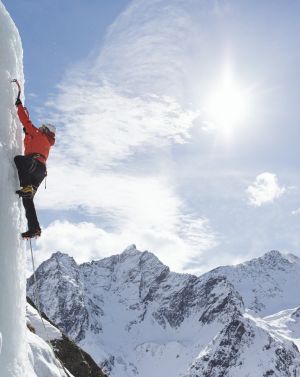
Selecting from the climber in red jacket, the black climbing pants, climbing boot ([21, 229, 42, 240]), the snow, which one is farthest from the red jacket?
climbing boot ([21, 229, 42, 240])

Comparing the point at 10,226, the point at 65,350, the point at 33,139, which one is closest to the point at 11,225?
the point at 10,226

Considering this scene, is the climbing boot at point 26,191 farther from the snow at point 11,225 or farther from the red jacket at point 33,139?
the red jacket at point 33,139

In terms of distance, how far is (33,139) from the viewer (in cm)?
966

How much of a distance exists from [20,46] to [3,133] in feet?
6.52

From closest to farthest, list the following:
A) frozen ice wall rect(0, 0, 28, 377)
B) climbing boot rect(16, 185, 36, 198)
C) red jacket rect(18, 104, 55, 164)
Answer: frozen ice wall rect(0, 0, 28, 377), climbing boot rect(16, 185, 36, 198), red jacket rect(18, 104, 55, 164)

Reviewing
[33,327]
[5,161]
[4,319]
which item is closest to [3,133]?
[5,161]

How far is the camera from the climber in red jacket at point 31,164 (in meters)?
8.89

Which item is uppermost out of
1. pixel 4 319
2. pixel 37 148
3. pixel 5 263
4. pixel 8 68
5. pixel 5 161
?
pixel 8 68

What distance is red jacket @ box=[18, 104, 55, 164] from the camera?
30.3 ft

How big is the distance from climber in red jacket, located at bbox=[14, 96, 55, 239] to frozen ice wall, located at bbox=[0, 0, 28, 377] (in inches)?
5.2

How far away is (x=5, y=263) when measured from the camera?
800cm

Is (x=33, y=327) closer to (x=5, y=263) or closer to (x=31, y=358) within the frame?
(x=31, y=358)

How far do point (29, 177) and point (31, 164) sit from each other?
30cm

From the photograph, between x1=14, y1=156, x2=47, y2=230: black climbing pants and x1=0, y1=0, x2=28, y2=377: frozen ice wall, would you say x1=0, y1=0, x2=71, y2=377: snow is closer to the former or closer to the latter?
x1=0, y1=0, x2=28, y2=377: frozen ice wall
